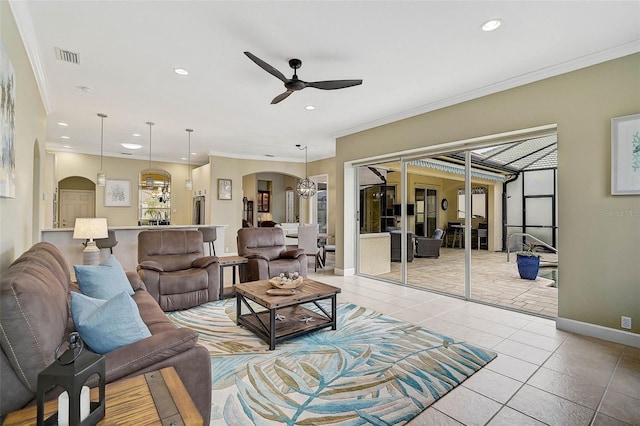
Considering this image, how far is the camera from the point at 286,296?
3.12m

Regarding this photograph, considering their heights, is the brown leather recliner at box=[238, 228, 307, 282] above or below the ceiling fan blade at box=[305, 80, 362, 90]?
below

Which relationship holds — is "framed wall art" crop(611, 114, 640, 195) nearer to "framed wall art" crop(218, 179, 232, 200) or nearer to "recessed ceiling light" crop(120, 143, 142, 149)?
"framed wall art" crop(218, 179, 232, 200)

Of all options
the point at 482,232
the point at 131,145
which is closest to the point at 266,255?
the point at 482,232

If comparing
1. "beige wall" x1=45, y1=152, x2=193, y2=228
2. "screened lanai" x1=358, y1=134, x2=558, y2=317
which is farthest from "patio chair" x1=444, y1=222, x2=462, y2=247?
"beige wall" x1=45, y1=152, x2=193, y2=228

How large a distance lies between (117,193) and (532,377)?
33.6ft

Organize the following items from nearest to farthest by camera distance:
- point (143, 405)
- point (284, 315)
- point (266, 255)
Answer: point (143, 405)
point (284, 315)
point (266, 255)

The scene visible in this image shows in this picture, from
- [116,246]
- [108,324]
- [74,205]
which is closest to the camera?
[108,324]

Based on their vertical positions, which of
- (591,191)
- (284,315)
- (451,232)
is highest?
(591,191)

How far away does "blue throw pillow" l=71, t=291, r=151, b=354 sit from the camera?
163cm

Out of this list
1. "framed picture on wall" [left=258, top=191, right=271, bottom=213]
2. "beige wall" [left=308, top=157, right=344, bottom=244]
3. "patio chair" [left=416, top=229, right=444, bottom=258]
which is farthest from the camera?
"framed picture on wall" [left=258, top=191, right=271, bottom=213]

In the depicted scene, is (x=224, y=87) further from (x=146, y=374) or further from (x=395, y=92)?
(x=146, y=374)

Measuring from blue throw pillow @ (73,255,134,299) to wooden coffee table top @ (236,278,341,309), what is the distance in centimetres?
115

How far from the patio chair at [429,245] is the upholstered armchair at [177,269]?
12.6 feet

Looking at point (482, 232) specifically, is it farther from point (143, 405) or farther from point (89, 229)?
point (89, 229)
